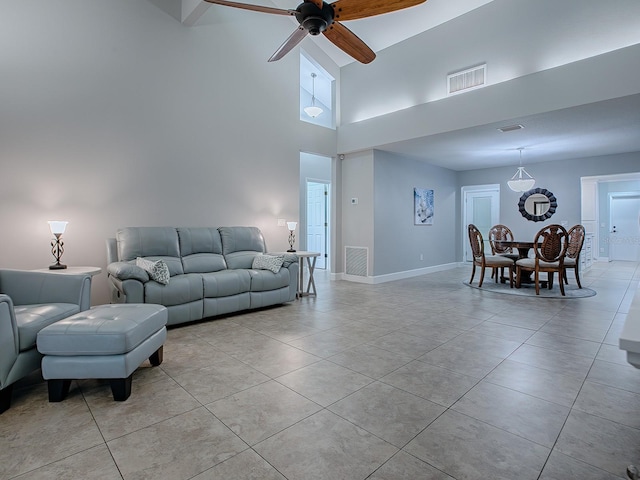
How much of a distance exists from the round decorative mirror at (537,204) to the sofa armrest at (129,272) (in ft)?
24.4

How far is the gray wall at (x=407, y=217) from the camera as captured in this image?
6215 millimetres

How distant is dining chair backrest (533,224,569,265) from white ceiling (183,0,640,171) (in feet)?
4.69

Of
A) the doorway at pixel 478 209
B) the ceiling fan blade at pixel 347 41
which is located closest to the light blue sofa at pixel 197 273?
the ceiling fan blade at pixel 347 41

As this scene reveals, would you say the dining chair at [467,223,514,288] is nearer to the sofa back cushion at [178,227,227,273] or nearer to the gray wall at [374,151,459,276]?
the gray wall at [374,151,459,276]

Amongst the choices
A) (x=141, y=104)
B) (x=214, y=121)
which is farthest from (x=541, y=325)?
(x=141, y=104)

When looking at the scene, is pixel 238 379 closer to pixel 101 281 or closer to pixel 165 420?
pixel 165 420

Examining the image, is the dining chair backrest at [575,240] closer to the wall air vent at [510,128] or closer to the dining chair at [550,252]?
the dining chair at [550,252]

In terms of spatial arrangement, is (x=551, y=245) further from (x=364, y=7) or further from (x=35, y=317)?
(x=35, y=317)

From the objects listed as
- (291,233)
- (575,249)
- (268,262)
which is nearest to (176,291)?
(268,262)

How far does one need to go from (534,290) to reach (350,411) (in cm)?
488

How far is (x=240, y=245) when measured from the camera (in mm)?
4707

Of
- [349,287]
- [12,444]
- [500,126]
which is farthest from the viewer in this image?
[349,287]

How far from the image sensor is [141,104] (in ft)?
13.9

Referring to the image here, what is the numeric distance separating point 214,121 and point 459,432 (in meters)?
4.76
